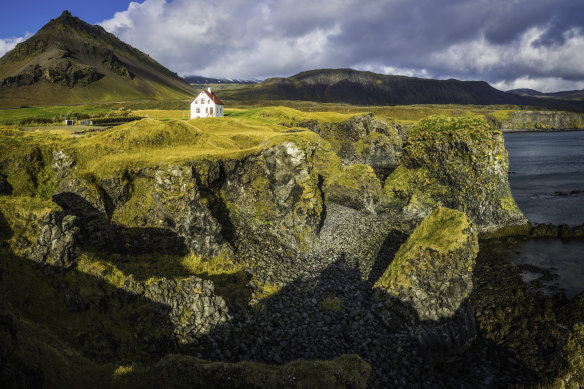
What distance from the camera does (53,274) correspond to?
59.2ft

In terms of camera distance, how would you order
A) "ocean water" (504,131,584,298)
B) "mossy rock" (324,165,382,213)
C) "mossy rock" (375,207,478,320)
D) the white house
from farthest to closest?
the white house < "mossy rock" (324,165,382,213) < "ocean water" (504,131,584,298) < "mossy rock" (375,207,478,320)

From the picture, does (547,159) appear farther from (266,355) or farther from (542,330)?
(266,355)

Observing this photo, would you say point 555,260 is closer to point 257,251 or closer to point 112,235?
point 257,251

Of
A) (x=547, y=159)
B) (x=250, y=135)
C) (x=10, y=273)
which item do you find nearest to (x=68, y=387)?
(x=10, y=273)

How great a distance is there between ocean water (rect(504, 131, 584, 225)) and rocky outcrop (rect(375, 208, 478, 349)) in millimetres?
30006

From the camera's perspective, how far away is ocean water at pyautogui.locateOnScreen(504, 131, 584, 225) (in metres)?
44.8

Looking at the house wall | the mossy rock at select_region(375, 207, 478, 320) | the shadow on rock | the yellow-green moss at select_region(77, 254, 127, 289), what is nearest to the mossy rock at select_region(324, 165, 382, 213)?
the mossy rock at select_region(375, 207, 478, 320)

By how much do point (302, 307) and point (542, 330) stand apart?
17974 mm

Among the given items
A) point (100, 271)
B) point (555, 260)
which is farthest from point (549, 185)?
point (100, 271)

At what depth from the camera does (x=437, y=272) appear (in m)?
20.8

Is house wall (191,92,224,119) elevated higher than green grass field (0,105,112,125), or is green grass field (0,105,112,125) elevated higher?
house wall (191,92,224,119)

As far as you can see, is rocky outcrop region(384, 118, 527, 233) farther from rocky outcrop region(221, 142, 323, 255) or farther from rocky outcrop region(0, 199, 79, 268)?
rocky outcrop region(0, 199, 79, 268)

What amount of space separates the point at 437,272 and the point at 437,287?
1044mm

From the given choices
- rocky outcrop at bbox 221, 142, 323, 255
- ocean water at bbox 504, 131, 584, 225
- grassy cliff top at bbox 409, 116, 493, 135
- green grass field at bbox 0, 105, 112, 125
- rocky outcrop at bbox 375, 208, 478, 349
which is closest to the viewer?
rocky outcrop at bbox 375, 208, 478, 349
